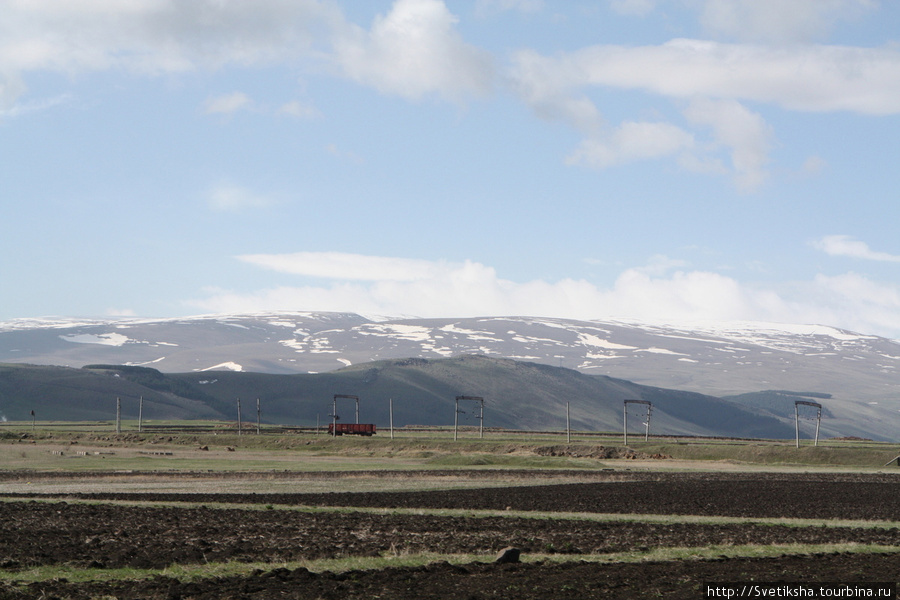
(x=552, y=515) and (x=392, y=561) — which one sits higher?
(x=392, y=561)

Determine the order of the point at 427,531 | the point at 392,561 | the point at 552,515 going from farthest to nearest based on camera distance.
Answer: the point at 552,515 → the point at 427,531 → the point at 392,561

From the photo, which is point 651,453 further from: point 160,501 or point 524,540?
point 524,540

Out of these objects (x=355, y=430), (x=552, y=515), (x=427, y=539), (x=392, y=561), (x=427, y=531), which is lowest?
(x=355, y=430)

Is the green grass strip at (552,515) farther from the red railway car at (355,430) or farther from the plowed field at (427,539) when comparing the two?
the red railway car at (355,430)

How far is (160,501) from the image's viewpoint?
44250 mm

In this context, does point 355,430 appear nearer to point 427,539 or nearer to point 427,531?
point 427,531

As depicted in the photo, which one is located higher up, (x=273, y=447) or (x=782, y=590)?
(x=782, y=590)

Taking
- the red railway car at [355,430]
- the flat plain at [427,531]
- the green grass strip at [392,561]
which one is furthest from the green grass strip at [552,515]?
the red railway car at [355,430]

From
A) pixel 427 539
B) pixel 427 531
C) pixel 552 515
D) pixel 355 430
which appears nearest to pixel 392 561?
pixel 427 539

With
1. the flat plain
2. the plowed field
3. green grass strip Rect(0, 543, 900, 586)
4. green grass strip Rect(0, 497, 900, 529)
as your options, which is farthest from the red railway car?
green grass strip Rect(0, 543, 900, 586)

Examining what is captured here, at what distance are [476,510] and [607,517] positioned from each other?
19.8ft

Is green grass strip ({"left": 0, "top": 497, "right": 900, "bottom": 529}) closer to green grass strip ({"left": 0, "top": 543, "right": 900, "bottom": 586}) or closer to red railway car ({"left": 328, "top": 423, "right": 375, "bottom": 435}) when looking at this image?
green grass strip ({"left": 0, "top": 543, "right": 900, "bottom": 586})

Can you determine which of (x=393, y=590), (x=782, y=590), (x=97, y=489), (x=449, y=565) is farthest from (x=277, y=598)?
(x=97, y=489)

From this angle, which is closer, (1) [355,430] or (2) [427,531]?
(2) [427,531]
